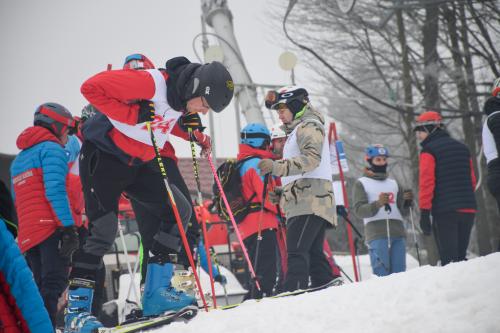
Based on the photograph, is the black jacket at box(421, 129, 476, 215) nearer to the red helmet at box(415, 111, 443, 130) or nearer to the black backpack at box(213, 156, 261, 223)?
the red helmet at box(415, 111, 443, 130)

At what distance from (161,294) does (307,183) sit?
1.75 meters

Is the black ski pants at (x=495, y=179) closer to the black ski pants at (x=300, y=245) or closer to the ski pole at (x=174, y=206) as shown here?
the black ski pants at (x=300, y=245)

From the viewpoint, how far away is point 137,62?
4.36 m

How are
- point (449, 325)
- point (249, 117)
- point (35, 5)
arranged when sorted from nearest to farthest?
point (449, 325)
point (249, 117)
point (35, 5)

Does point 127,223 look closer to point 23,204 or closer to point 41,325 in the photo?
point 23,204

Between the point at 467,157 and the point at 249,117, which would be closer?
the point at 467,157

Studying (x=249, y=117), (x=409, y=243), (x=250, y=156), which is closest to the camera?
(x=250, y=156)

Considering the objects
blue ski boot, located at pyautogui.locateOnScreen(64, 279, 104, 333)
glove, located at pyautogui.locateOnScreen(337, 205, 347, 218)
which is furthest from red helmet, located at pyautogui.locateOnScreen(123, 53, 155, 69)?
glove, located at pyautogui.locateOnScreen(337, 205, 347, 218)

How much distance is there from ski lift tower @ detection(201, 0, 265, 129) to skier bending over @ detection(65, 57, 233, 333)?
714 centimetres

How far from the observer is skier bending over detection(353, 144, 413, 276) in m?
6.75

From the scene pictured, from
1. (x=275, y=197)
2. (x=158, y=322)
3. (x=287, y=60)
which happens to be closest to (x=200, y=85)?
(x=158, y=322)

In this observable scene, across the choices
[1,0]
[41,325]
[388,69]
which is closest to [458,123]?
[388,69]

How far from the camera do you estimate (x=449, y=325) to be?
2.42 metres

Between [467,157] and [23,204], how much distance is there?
188 inches
